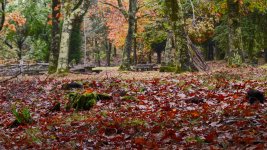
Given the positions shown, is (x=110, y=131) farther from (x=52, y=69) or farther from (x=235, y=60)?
(x=52, y=69)

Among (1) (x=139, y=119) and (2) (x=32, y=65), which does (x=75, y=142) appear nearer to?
(1) (x=139, y=119)

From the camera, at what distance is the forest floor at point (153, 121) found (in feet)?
20.3

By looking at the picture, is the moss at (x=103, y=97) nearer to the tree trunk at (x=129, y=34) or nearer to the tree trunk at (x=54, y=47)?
the tree trunk at (x=54, y=47)

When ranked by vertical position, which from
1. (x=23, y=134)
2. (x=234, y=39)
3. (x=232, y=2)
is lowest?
(x=23, y=134)

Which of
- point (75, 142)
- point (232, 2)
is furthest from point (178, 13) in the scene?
point (75, 142)

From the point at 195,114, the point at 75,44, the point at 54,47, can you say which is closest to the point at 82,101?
the point at 195,114

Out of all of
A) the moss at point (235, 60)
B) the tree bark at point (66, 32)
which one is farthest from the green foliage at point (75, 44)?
the moss at point (235, 60)

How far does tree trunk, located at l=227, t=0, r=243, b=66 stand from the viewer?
21078 millimetres

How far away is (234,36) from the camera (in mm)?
21406

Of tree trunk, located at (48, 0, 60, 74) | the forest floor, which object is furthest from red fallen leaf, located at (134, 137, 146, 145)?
tree trunk, located at (48, 0, 60, 74)

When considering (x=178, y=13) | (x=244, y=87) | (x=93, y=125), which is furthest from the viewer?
(x=178, y=13)

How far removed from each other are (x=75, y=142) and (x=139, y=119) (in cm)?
182

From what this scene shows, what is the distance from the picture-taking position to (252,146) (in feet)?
17.0

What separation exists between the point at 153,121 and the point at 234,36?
47.8ft
